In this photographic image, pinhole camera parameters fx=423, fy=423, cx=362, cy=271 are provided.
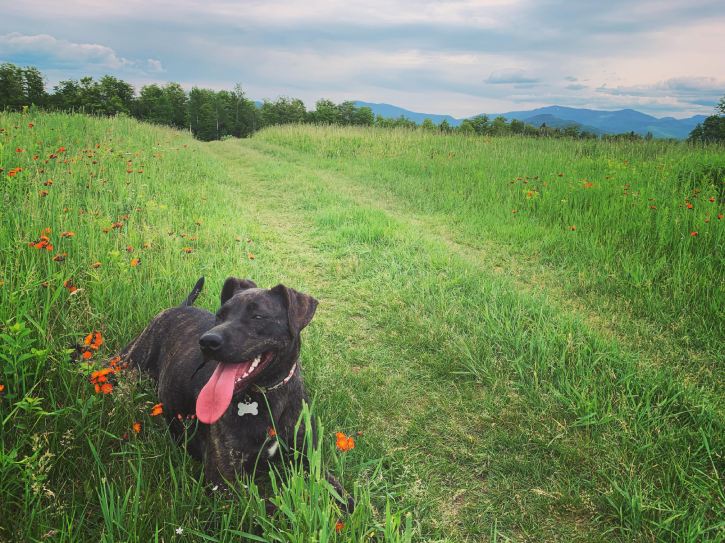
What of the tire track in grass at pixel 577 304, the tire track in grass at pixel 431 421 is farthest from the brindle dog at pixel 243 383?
the tire track in grass at pixel 577 304

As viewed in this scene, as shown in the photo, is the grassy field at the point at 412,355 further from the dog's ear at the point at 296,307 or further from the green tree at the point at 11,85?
the green tree at the point at 11,85

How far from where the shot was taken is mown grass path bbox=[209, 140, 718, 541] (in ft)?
8.37

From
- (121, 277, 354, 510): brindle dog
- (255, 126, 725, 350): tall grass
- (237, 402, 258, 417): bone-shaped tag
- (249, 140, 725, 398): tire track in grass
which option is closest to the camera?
(121, 277, 354, 510): brindle dog

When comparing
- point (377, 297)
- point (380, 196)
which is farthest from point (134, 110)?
point (377, 297)

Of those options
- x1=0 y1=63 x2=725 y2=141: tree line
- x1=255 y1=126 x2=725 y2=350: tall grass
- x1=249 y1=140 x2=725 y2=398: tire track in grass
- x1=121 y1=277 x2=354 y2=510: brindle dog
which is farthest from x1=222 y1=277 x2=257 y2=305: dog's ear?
x1=0 y1=63 x2=725 y2=141: tree line

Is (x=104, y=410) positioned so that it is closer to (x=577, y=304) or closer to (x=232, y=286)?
(x=232, y=286)

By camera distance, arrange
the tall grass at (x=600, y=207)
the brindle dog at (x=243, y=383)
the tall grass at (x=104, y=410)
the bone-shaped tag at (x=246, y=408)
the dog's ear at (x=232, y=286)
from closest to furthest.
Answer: the tall grass at (x=104, y=410) → the brindle dog at (x=243, y=383) → the bone-shaped tag at (x=246, y=408) → the dog's ear at (x=232, y=286) → the tall grass at (x=600, y=207)

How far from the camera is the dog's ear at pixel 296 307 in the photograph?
2.42 m

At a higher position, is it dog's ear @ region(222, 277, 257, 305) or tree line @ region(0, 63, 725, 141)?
tree line @ region(0, 63, 725, 141)

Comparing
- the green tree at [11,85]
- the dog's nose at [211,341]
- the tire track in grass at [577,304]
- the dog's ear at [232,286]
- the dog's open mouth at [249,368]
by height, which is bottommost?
the tire track in grass at [577,304]

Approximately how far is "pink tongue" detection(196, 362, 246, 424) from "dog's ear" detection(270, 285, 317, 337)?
13.9 inches

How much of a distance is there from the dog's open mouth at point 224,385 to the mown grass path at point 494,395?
97 centimetres

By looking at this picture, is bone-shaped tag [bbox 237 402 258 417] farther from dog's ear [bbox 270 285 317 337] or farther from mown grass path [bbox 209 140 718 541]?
mown grass path [bbox 209 140 718 541]

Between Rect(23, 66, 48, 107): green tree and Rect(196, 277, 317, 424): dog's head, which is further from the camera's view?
Rect(23, 66, 48, 107): green tree
